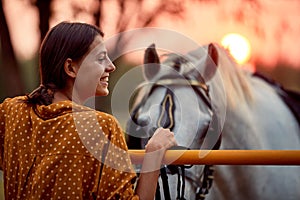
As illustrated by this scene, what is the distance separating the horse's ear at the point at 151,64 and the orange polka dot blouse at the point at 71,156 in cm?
201

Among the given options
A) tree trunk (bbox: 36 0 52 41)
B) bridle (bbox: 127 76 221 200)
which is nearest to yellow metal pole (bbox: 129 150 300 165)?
bridle (bbox: 127 76 221 200)

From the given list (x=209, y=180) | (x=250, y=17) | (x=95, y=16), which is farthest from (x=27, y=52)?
(x=209, y=180)

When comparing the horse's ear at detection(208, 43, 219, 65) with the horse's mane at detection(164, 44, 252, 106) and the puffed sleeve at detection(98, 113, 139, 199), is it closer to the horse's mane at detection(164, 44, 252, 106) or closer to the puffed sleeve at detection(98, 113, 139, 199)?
the horse's mane at detection(164, 44, 252, 106)

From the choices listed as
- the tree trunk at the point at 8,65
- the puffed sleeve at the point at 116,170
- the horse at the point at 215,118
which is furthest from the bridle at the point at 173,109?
the tree trunk at the point at 8,65

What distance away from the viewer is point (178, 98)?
3340mm

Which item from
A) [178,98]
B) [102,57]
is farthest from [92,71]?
[178,98]

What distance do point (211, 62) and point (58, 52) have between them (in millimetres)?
1913

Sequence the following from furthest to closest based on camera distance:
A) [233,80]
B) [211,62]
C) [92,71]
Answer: [233,80] → [211,62] → [92,71]

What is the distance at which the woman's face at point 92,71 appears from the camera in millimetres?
1673

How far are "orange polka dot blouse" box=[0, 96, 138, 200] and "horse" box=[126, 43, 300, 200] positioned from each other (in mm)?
1505

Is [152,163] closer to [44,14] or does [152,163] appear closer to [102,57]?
[102,57]

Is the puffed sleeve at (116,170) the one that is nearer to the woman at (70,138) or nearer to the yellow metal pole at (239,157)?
the woman at (70,138)

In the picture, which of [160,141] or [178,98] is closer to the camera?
[160,141]

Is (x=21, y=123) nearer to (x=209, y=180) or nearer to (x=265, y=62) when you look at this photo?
(x=209, y=180)
